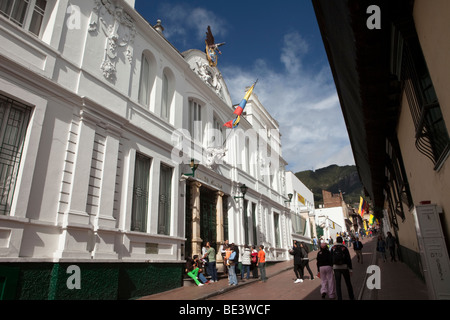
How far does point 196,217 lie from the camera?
44.7 feet

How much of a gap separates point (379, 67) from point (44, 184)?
311 inches

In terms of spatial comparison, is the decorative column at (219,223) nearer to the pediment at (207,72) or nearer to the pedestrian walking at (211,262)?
the pedestrian walking at (211,262)

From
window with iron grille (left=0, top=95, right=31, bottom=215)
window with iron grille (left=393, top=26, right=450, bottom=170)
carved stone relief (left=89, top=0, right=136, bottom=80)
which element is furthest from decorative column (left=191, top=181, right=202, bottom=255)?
window with iron grille (left=393, top=26, right=450, bottom=170)

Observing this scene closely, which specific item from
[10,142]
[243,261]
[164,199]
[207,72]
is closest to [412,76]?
[10,142]

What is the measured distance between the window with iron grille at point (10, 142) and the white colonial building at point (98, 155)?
2cm

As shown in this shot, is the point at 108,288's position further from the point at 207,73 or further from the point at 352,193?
the point at 352,193

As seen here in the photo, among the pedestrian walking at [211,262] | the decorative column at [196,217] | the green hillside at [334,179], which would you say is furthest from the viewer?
the green hillside at [334,179]

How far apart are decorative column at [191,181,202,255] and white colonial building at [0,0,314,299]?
6 cm

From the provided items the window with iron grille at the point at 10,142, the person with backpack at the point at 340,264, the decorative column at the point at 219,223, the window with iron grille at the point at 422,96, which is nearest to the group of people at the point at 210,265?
the decorative column at the point at 219,223

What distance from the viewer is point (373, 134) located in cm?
780

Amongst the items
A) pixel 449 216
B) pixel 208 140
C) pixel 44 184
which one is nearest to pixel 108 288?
pixel 44 184

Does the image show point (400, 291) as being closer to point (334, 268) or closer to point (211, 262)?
point (334, 268)

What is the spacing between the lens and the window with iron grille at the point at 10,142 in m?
7.05

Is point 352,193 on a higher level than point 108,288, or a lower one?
higher
